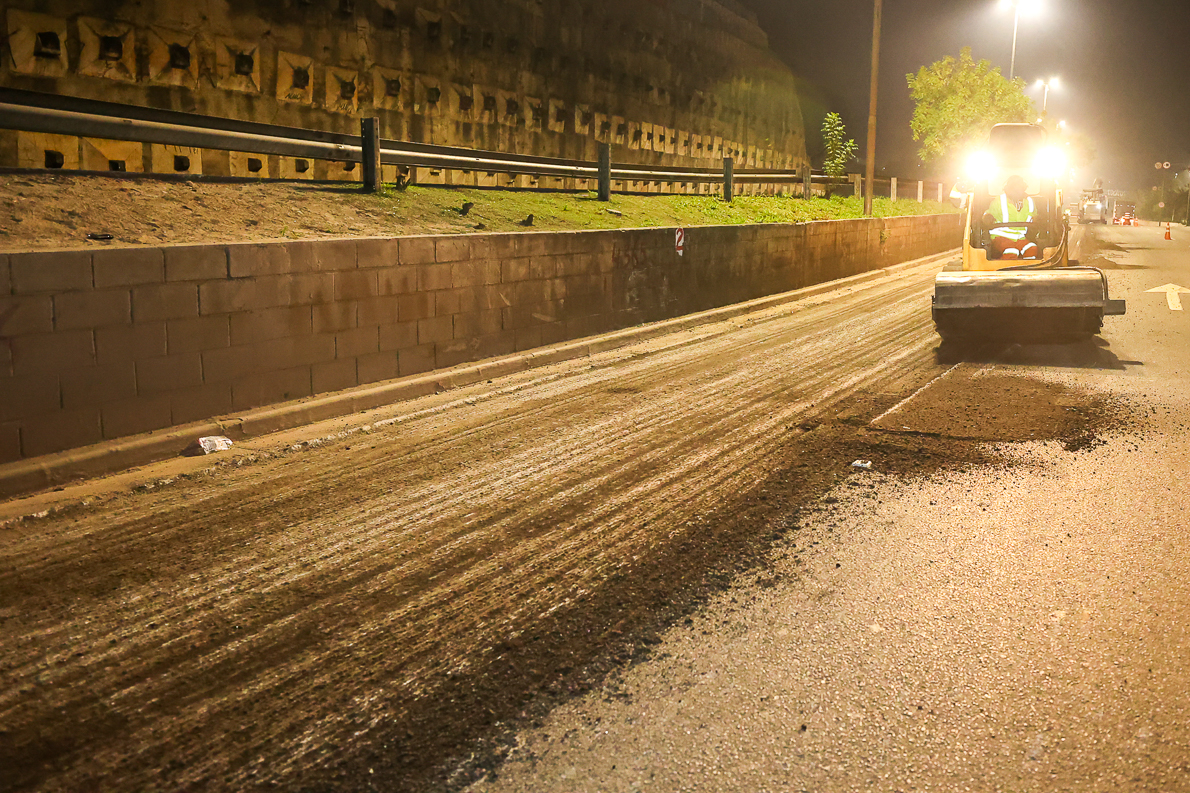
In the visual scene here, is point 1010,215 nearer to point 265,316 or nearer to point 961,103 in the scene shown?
point 265,316

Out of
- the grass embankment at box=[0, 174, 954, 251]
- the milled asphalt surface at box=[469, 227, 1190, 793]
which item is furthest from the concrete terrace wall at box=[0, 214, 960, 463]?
the milled asphalt surface at box=[469, 227, 1190, 793]

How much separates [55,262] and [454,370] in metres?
4.38

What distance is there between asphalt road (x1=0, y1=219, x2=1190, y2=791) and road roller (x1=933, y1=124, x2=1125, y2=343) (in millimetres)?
3672

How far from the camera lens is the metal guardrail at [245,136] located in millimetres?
7652

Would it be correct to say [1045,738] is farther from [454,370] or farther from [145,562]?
[454,370]

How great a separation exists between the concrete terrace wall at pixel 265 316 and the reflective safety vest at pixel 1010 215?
16.3ft

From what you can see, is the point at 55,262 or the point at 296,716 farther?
the point at 55,262

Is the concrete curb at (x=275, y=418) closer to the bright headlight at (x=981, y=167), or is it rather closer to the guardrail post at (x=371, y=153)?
the guardrail post at (x=371, y=153)


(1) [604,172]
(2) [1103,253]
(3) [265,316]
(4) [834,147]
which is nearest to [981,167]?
(1) [604,172]

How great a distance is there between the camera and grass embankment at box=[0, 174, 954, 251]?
7191 millimetres

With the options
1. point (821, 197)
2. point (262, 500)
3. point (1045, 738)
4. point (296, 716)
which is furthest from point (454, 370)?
point (821, 197)

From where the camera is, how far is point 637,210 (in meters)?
17.3

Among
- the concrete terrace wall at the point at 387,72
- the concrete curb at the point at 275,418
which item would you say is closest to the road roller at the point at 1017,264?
the concrete curb at the point at 275,418

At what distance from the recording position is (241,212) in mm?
8898
